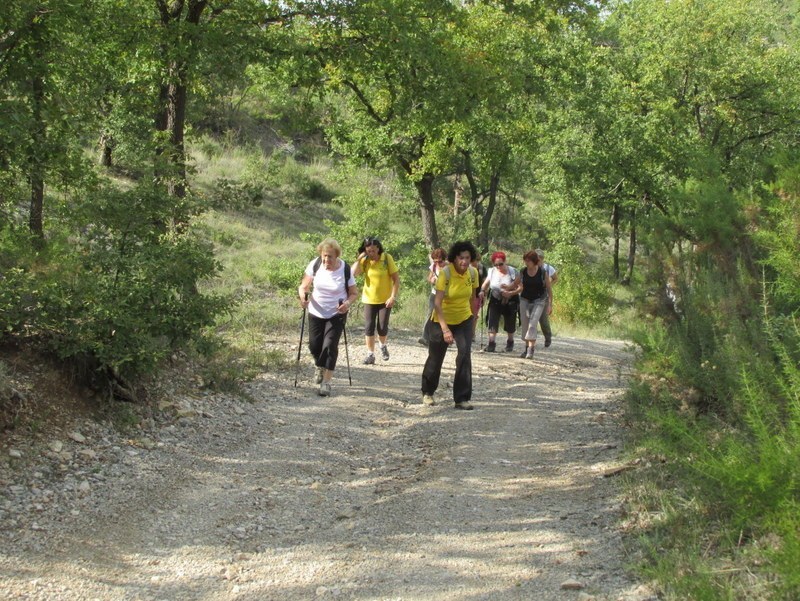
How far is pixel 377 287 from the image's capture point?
1238 cm

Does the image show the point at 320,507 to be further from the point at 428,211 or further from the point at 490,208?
the point at 490,208

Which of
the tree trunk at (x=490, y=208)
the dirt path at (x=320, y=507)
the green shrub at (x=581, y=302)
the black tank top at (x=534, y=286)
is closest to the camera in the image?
the dirt path at (x=320, y=507)

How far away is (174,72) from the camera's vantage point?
11.0 m

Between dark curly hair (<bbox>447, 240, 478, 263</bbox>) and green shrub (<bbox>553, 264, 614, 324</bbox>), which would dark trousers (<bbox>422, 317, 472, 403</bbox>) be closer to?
dark curly hair (<bbox>447, 240, 478, 263</bbox>)

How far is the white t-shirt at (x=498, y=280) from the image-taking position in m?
Result: 14.2

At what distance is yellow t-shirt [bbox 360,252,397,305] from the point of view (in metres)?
12.2

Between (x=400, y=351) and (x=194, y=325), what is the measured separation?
556cm

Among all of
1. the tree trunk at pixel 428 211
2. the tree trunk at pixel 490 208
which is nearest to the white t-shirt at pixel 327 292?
the tree trunk at pixel 428 211

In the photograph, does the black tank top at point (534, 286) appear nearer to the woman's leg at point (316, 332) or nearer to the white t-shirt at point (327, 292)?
the white t-shirt at point (327, 292)

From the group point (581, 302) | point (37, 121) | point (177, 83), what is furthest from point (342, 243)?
point (37, 121)

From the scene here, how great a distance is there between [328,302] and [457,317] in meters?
1.55

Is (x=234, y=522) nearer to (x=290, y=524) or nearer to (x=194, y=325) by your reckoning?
(x=290, y=524)

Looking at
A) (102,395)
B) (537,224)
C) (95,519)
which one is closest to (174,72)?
(102,395)

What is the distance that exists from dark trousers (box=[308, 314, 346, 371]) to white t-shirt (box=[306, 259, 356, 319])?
0.09 metres
